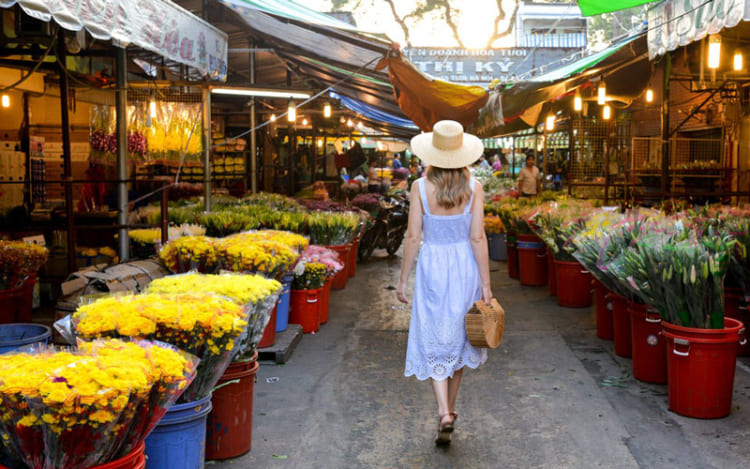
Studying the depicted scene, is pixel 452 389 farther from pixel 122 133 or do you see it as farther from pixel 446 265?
pixel 122 133

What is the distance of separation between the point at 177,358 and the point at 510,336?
547cm

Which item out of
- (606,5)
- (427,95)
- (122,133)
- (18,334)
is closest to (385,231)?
(427,95)

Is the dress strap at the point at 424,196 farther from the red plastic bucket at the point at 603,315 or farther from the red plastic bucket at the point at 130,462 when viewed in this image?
the red plastic bucket at the point at 603,315

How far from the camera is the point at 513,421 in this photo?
5137 millimetres

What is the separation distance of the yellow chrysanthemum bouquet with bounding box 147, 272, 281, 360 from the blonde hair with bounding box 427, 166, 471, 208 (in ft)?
4.03

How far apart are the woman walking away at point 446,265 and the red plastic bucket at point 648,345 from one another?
164cm

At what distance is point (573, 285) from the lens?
9.23 metres

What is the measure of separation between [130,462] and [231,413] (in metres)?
1.61

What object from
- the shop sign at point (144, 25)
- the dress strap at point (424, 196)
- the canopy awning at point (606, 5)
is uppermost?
the canopy awning at point (606, 5)

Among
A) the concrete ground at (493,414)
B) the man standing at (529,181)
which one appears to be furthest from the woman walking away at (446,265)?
the man standing at (529,181)

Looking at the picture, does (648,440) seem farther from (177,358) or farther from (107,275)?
(107,275)

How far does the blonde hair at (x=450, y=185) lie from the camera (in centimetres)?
475

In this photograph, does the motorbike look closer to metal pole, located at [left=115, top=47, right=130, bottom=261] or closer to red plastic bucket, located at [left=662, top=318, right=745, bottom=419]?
metal pole, located at [left=115, top=47, right=130, bottom=261]

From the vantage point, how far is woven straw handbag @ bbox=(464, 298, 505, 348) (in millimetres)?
4555
